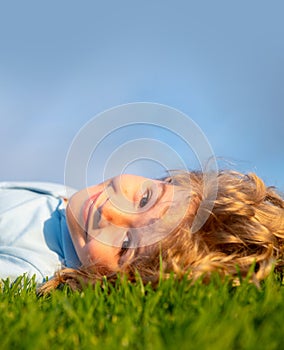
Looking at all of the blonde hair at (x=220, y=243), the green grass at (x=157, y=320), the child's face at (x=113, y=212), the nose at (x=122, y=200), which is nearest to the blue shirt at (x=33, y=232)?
the child's face at (x=113, y=212)

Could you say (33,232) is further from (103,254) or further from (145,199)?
(145,199)

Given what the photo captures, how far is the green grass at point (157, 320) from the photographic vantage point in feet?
3.71

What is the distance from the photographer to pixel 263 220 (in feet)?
9.37

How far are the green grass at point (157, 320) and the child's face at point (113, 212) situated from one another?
0.84 m

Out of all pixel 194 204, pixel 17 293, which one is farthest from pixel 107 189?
pixel 17 293

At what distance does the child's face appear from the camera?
268 cm

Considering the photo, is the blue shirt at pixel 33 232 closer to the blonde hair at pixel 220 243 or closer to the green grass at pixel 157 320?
the blonde hair at pixel 220 243

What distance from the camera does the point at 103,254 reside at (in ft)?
8.93

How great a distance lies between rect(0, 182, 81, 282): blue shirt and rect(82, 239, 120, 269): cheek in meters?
0.27

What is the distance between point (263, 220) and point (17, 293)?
1.47 m

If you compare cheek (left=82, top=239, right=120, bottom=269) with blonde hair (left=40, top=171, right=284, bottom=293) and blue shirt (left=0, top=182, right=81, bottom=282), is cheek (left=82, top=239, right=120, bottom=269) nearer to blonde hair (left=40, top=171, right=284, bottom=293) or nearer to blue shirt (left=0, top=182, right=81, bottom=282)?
blonde hair (left=40, top=171, right=284, bottom=293)

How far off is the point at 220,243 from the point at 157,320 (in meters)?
1.34

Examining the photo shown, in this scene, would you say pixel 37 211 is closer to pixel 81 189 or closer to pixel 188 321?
pixel 81 189

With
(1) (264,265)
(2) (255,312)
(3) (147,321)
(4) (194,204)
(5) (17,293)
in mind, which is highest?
(4) (194,204)
